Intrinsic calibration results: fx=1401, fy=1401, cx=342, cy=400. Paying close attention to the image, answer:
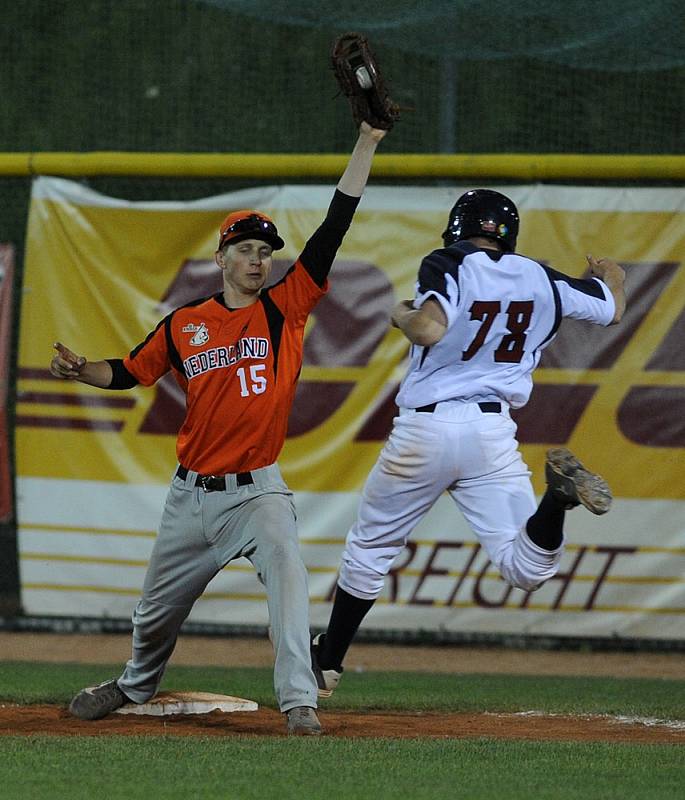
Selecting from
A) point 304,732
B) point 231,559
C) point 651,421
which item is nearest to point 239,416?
point 231,559

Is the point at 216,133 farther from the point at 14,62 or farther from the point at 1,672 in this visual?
the point at 1,672

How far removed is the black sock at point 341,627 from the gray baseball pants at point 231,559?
698 millimetres

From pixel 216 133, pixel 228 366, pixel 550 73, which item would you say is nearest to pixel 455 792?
pixel 228 366

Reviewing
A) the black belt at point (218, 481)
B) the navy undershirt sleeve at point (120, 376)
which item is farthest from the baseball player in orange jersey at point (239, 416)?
the navy undershirt sleeve at point (120, 376)

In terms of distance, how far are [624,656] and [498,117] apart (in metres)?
5.30

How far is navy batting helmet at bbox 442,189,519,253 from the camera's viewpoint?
5207 millimetres

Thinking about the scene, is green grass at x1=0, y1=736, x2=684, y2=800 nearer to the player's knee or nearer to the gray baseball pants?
the gray baseball pants

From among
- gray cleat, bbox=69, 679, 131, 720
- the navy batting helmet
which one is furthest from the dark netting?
gray cleat, bbox=69, 679, 131, 720

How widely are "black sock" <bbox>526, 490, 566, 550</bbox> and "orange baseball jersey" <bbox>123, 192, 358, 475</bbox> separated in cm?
92

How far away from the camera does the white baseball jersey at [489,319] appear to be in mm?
5012

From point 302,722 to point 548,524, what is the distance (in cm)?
108

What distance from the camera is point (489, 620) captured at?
7.86 m

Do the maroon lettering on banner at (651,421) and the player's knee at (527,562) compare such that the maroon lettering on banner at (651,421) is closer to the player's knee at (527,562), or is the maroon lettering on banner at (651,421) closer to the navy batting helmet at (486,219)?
the navy batting helmet at (486,219)

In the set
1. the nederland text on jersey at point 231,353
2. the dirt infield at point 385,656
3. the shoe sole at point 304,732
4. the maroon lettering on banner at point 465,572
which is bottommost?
the dirt infield at point 385,656
